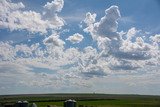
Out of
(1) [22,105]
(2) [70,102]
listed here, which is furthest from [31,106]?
(2) [70,102]

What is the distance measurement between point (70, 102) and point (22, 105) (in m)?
7.44

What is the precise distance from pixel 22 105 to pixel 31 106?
7.31ft

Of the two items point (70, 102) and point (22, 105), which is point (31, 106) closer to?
point (22, 105)

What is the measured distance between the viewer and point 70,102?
56.9 metres

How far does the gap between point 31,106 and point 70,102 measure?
6.22 m

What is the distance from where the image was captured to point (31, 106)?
188ft

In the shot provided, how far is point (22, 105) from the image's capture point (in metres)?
55.5
